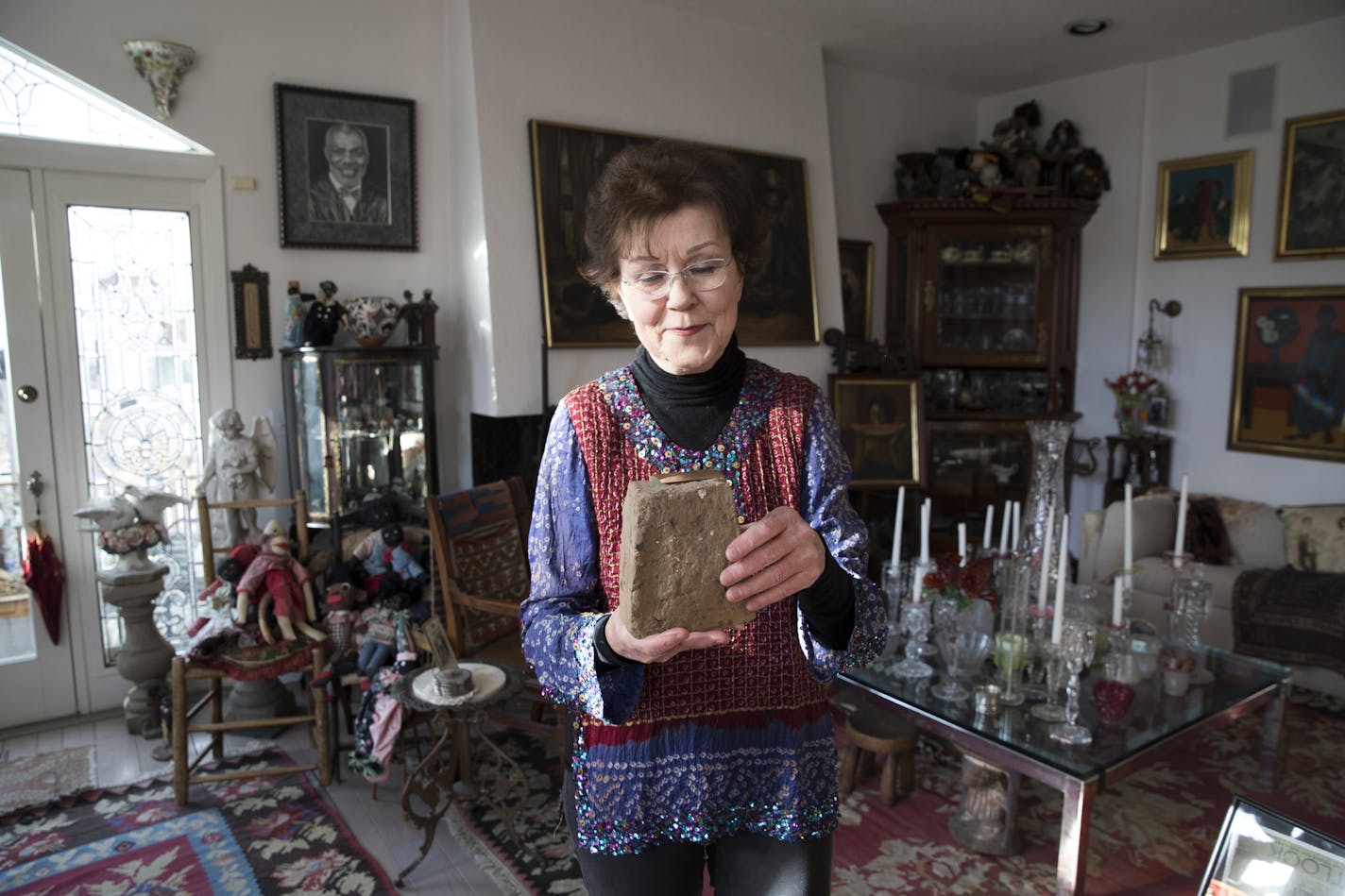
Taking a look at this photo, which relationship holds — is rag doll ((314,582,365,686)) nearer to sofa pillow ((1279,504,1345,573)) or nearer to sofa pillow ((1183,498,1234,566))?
sofa pillow ((1183,498,1234,566))

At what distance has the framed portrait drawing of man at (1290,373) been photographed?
454 centimetres

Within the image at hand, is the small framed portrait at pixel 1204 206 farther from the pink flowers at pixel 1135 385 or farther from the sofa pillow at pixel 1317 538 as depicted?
the sofa pillow at pixel 1317 538

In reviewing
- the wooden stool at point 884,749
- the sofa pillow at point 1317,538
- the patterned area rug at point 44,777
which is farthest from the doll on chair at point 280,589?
the sofa pillow at point 1317,538

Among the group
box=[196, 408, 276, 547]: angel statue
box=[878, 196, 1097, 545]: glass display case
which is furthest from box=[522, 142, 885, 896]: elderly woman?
box=[878, 196, 1097, 545]: glass display case

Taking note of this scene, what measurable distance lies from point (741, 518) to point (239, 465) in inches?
116

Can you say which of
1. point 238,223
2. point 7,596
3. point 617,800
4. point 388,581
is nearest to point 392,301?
point 238,223

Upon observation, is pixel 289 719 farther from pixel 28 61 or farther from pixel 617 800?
pixel 28 61

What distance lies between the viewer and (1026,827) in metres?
2.71

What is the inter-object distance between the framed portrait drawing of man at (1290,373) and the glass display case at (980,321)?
98cm

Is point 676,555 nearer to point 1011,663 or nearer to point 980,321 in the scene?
point 1011,663

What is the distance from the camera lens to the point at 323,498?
357 cm

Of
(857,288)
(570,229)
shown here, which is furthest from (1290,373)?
(570,229)

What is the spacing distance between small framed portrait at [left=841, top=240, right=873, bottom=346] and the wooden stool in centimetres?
305

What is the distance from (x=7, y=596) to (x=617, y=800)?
11.6ft
